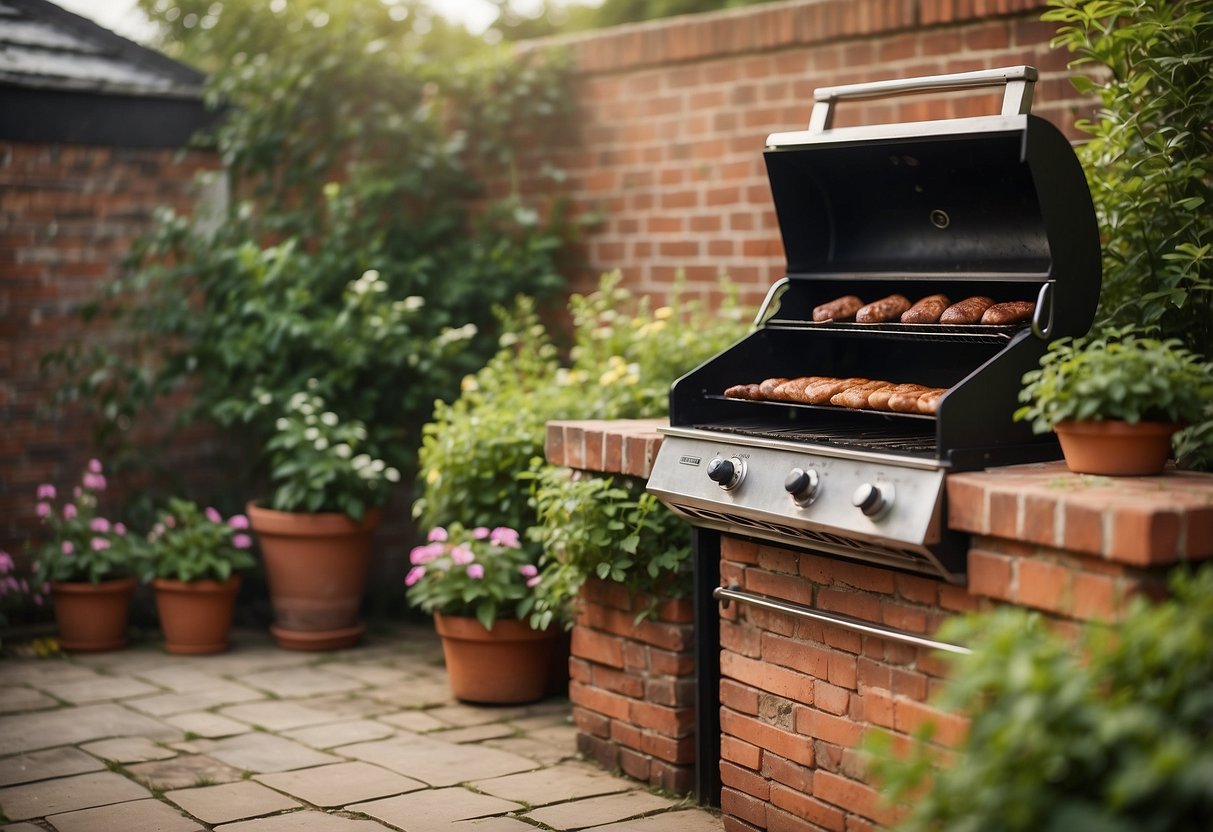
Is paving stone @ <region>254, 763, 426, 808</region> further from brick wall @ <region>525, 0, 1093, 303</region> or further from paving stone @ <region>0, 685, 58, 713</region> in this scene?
brick wall @ <region>525, 0, 1093, 303</region>

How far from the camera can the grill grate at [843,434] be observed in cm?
331

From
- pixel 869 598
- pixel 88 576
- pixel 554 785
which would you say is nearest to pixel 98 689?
pixel 88 576

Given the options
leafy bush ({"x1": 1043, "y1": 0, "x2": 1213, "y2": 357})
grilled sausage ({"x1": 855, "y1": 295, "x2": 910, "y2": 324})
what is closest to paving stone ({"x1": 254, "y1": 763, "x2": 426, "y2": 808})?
grilled sausage ({"x1": 855, "y1": 295, "x2": 910, "y2": 324})

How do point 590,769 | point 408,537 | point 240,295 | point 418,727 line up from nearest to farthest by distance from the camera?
point 590,769 < point 418,727 < point 240,295 < point 408,537

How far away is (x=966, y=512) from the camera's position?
2.98m

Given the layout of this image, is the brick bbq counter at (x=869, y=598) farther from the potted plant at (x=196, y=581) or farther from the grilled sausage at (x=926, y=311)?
the potted plant at (x=196, y=581)

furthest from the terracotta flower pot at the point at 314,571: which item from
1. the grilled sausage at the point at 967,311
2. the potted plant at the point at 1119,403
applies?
the potted plant at the point at 1119,403

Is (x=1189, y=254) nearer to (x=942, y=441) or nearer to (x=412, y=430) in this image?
(x=942, y=441)

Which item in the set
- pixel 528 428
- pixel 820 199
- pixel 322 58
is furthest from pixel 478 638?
pixel 322 58

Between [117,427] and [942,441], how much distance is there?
4.76 metres

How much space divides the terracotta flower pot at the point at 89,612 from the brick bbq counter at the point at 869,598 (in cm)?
259

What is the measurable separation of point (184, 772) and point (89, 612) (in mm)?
1902

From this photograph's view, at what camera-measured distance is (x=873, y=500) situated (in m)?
3.09

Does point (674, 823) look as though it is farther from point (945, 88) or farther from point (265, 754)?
point (945, 88)
